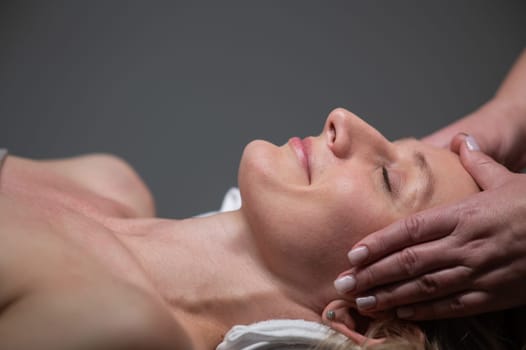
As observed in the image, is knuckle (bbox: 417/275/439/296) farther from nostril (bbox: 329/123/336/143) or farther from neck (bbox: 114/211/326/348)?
nostril (bbox: 329/123/336/143)

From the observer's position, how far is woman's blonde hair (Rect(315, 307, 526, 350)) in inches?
45.2

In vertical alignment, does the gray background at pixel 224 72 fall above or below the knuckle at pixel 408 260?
above

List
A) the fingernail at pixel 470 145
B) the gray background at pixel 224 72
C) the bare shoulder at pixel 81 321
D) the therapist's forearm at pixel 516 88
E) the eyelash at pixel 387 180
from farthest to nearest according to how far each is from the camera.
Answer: the gray background at pixel 224 72 < the therapist's forearm at pixel 516 88 < the fingernail at pixel 470 145 < the eyelash at pixel 387 180 < the bare shoulder at pixel 81 321

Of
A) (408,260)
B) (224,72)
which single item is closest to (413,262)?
(408,260)

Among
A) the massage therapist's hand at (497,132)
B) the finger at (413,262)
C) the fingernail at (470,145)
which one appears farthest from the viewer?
the massage therapist's hand at (497,132)

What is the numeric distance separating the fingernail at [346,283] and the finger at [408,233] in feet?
0.14

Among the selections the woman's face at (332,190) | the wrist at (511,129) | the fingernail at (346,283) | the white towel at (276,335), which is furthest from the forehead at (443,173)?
the wrist at (511,129)

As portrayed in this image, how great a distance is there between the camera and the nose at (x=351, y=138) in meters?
1.20

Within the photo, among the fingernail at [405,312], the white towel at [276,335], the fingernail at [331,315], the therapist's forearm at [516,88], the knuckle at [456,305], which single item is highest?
the therapist's forearm at [516,88]

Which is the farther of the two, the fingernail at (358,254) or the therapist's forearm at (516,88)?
the therapist's forearm at (516,88)

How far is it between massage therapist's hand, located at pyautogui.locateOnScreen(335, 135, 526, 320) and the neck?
149 mm

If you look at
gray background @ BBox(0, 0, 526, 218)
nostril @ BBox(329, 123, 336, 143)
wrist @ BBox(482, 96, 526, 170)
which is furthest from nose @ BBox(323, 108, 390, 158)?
gray background @ BBox(0, 0, 526, 218)

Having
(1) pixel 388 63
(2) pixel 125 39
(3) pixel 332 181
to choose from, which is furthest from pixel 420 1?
(3) pixel 332 181

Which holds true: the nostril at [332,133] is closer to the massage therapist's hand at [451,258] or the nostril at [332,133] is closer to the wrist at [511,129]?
the massage therapist's hand at [451,258]
